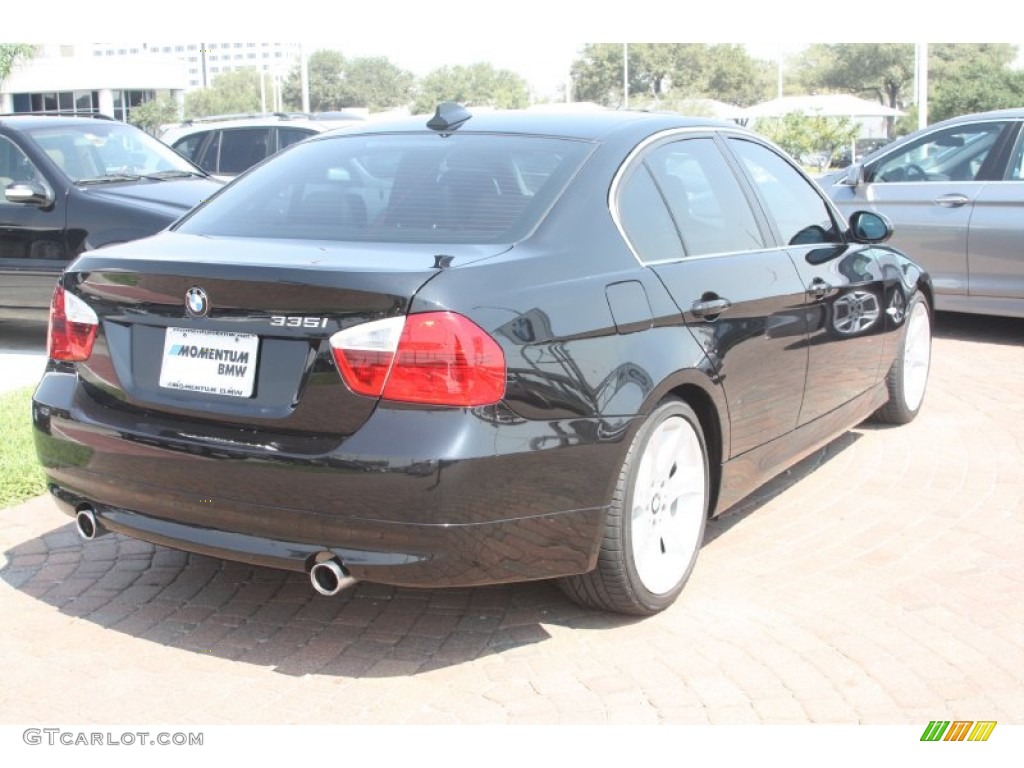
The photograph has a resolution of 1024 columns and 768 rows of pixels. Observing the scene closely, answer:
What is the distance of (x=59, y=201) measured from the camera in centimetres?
918

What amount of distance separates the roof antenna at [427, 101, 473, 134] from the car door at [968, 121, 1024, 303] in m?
5.67

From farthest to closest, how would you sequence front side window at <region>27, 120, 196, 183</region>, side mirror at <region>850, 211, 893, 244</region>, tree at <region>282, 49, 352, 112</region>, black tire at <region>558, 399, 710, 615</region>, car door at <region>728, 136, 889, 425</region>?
tree at <region>282, 49, 352, 112</region>, front side window at <region>27, 120, 196, 183</region>, side mirror at <region>850, 211, 893, 244</region>, car door at <region>728, 136, 889, 425</region>, black tire at <region>558, 399, 710, 615</region>

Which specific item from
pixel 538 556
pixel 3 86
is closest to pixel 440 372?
pixel 538 556

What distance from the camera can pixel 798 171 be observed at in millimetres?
5715

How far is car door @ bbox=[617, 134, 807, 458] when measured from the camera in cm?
429

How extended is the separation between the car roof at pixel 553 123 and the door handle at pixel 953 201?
197 inches

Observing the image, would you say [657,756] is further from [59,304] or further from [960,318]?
[960,318]

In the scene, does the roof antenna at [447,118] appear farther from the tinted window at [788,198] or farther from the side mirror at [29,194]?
the side mirror at [29,194]

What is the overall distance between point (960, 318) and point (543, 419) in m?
7.95

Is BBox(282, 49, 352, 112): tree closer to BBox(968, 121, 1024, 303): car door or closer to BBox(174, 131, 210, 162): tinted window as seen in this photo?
BBox(174, 131, 210, 162): tinted window

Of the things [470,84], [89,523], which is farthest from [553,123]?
[470,84]

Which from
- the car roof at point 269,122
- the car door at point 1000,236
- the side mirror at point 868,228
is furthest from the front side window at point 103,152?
the car door at point 1000,236

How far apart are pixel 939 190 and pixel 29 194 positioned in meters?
6.76

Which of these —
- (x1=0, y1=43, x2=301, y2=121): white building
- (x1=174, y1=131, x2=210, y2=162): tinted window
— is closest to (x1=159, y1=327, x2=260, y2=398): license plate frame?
(x1=174, y1=131, x2=210, y2=162): tinted window
